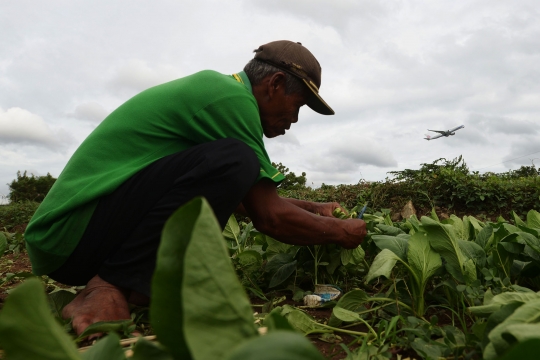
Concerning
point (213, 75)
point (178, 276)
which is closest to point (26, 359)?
point (178, 276)

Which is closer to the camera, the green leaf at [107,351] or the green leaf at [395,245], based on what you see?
the green leaf at [107,351]

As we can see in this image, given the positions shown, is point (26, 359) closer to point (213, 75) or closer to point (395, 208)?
point (213, 75)

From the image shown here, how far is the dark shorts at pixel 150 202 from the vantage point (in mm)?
1986

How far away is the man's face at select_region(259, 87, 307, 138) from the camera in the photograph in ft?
8.12

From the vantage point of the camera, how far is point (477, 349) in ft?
4.13

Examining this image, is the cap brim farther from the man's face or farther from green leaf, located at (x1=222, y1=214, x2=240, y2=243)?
green leaf, located at (x1=222, y1=214, x2=240, y2=243)

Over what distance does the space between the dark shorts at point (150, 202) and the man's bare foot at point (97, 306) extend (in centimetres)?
5

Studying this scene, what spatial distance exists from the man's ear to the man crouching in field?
0.32 meters

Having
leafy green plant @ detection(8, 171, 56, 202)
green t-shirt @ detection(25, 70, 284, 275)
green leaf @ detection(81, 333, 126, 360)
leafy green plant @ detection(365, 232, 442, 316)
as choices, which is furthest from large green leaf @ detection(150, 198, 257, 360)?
leafy green plant @ detection(8, 171, 56, 202)

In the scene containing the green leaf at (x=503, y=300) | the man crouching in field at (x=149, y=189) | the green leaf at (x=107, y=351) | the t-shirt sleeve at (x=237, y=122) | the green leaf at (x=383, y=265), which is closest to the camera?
the green leaf at (x=107, y=351)

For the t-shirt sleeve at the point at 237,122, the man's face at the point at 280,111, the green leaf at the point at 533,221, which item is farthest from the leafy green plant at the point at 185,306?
the green leaf at the point at 533,221

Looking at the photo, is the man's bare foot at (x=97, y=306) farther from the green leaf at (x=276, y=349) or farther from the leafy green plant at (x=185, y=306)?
the green leaf at (x=276, y=349)

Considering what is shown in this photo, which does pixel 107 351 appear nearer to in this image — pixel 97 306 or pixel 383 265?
pixel 383 265

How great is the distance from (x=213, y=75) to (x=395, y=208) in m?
→ 4.69
